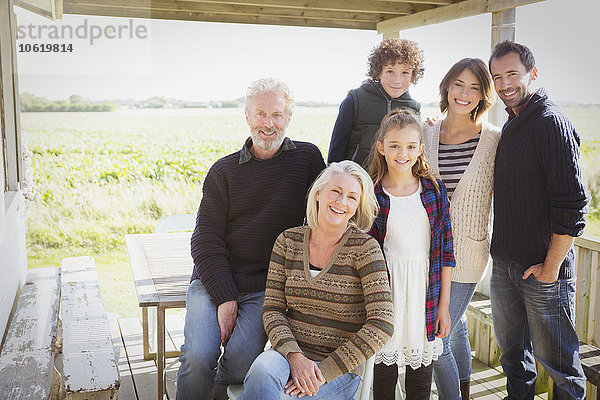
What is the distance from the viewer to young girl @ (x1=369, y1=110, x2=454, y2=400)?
2115 mm

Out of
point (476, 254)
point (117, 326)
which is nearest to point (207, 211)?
point (476, 254)

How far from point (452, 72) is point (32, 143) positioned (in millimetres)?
8336

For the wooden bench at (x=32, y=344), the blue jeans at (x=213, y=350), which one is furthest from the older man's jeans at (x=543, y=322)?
the wooden bench at (x=32, y=344)

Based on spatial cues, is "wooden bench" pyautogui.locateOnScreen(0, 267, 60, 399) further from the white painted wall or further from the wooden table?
the wooden table

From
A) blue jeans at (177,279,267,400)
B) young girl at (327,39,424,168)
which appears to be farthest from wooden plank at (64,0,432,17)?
blue jeans at (177,279,267,400)

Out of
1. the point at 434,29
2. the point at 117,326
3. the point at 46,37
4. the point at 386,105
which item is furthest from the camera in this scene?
the point at 434,29

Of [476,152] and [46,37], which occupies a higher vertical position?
[46,37]

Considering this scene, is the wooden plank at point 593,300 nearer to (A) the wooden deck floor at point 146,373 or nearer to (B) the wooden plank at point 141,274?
(A) the wooden deck floor at point 146,373

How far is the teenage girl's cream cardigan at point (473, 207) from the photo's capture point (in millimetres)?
2223

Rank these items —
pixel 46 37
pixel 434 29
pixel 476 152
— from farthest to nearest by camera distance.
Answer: pixel 434 29 → pixel 46 37 → pixel 476 152

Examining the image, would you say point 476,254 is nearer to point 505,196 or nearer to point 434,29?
point 505,196

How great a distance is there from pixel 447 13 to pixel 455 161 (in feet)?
7.37

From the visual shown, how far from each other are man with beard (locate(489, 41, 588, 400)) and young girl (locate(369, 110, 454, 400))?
247 mm

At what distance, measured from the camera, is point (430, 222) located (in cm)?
212
